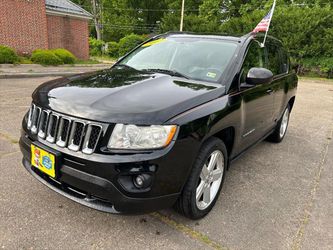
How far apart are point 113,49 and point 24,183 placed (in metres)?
33.3

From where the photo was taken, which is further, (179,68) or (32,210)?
(179,68)

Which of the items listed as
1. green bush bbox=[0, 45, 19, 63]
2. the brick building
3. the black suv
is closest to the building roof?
the brick building

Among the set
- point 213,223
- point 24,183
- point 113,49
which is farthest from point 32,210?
point 113,49

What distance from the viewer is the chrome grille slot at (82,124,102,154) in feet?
7.00

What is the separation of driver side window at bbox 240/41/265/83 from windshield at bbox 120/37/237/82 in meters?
0.19

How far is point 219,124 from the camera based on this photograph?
264 centimetres

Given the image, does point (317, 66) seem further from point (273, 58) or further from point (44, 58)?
point (273, 58)

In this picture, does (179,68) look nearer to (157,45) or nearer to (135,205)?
(157,45)

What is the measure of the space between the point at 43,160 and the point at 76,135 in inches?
16.8

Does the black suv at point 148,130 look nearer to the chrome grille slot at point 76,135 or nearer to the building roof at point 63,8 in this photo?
the chrome grille slot at point 76,135

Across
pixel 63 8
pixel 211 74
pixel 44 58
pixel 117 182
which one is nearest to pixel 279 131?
pixel 211 74

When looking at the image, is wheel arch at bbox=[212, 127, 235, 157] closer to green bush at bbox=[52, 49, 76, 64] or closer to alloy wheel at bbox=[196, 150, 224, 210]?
alloy wheel at bbox=[196, 150, 224, 210]

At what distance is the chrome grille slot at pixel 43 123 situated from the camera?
95.7 inches

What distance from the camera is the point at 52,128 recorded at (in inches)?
93.4
